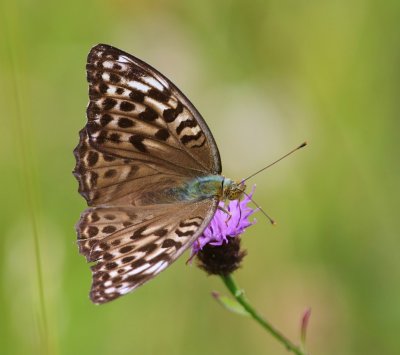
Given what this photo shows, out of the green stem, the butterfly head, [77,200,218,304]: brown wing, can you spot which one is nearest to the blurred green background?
[77,200,218,304]: brown wing

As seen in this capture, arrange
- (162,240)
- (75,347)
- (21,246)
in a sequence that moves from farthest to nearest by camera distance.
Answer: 1. (75,347)
2. (21,246)
3. (162,240)

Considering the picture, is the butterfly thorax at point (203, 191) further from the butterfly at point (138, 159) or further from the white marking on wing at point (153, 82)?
the white marking on wing at point (153, 82)

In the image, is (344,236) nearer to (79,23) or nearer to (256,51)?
(256,51)

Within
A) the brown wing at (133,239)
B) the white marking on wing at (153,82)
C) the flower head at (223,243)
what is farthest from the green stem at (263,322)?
the white marking on wing at (153,82)

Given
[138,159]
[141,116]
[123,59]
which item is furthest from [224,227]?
[123,59]

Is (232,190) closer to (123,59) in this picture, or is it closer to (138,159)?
(138,159)

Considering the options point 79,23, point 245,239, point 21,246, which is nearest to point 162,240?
point 21,246

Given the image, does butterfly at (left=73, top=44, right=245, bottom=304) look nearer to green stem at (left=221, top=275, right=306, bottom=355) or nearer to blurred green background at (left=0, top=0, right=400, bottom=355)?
green stem at (left=221, top=275, right=306, bottom=355)
